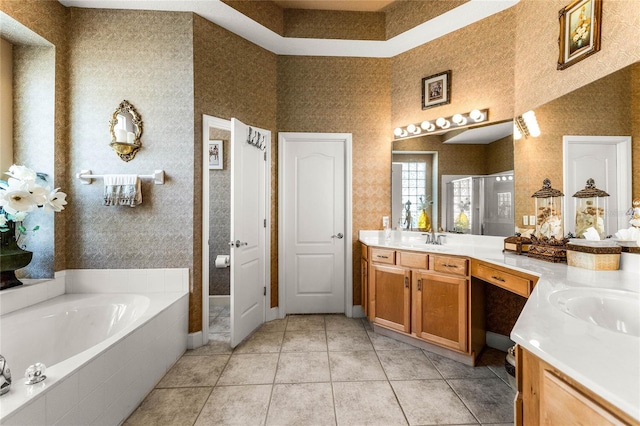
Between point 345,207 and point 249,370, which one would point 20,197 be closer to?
point 249,370

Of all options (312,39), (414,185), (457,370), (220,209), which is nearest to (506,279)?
(457,370)

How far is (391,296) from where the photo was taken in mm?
2580

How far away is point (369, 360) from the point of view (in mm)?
2227

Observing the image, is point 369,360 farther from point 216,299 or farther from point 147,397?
point 216,299

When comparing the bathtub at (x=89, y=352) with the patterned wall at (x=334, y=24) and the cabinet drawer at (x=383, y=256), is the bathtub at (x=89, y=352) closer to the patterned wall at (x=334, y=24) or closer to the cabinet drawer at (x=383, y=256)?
the cabinet drawer at (x=383, y=256)

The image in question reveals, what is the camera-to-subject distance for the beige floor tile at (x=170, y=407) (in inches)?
62.7

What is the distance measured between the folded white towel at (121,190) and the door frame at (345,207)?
135cm

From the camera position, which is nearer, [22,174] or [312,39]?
[22,174]

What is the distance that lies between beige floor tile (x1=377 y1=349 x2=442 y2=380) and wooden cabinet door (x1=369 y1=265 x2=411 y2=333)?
213mm

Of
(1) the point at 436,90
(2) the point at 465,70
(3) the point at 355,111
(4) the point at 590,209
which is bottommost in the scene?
(4) the point at 590,209

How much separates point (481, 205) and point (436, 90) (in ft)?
4.18

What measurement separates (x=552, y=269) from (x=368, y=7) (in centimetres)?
288

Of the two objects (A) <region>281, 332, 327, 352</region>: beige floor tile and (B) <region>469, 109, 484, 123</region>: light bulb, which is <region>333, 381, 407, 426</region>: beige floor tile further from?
(B) <region>469, 109, 484, 123</region>: light bulb

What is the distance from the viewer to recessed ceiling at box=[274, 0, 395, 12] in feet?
9.10
